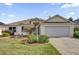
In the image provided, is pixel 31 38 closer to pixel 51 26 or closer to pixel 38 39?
pixel 38 39

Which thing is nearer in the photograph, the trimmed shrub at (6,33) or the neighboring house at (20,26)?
the trimmed shrub at (6,33)

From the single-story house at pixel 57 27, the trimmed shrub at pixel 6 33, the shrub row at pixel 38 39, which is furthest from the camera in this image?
the single-story house at pixel 57 27

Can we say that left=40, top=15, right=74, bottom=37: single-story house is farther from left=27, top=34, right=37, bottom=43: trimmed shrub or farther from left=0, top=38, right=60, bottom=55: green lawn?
left=0, top=38, right=60, bottom=55: green lawn

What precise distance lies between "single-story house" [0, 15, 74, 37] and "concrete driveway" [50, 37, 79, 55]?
0.83 feet

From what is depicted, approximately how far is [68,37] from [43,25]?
1.22 m

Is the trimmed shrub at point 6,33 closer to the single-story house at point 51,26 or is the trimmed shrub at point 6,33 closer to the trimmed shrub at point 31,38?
the single-story house at point 51,26

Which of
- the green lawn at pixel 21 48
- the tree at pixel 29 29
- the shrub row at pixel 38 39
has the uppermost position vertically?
the tree at pixel 29 29

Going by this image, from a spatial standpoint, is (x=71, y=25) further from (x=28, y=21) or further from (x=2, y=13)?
(x=2, y=13)

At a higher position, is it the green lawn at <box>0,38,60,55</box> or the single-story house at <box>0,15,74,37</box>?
the single-story house at <box>0,15,74,37</box>

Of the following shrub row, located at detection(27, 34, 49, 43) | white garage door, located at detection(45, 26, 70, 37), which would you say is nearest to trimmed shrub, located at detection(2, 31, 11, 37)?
shrub row, located at detection(27, 34, 49, 43)

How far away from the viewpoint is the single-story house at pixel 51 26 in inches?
393

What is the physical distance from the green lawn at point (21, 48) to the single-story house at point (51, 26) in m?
0.49

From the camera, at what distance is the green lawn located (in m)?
9.36

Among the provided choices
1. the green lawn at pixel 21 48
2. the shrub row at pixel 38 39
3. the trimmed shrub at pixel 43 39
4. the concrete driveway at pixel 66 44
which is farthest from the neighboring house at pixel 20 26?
the concrete driveway at pixel 66 44
